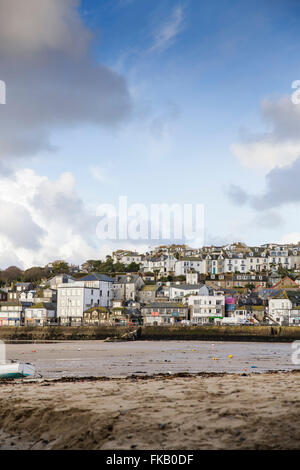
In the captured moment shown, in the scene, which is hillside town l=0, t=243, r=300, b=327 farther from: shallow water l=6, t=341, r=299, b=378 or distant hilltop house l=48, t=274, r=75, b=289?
shallow water l=6, t=341, r=299, b=378

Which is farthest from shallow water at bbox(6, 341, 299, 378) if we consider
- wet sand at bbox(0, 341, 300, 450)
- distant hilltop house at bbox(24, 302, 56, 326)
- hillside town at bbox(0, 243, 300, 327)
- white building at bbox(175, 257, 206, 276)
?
white building at bbox(175, 257, 206, 276)

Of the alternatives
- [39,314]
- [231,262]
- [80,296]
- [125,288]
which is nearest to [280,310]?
[125,288]

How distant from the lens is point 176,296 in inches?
4006

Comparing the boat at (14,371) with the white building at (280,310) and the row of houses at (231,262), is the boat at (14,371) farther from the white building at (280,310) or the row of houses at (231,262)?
the row of houses at (231,262)

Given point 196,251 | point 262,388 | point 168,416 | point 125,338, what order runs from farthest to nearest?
point 196,251
point 125,338
point 262,388
point 168,416

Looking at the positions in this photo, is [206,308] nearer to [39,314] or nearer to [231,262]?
[39,314]

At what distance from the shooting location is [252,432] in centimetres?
863
